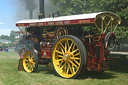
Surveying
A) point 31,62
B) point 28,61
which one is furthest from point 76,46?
point 28,61

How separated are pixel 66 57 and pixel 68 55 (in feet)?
0.34

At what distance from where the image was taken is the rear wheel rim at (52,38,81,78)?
747cm

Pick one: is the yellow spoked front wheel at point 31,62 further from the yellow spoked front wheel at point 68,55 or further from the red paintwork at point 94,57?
the red paintwork at point 94,57

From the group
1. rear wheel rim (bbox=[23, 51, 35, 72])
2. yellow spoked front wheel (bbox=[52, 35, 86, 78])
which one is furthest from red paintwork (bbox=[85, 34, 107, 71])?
rear wheel rim (bbox=[23, 51, 35, 72])

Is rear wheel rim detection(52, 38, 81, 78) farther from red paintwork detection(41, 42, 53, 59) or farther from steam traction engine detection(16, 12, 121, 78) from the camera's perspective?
red paintwork detection(41, 42, 53, 59)

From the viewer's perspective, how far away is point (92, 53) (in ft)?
25.7

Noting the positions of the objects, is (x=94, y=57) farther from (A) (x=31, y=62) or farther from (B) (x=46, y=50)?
(A) (x=31, y=62)

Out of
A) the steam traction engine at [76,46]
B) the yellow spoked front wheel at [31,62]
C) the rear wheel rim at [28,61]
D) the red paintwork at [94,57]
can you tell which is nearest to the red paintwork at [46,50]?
the steam traction engine at [76,46]

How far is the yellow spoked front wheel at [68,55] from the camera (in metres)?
7.08

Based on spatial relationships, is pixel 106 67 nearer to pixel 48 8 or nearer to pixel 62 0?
pixel 62 0

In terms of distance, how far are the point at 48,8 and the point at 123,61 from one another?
2851 cm

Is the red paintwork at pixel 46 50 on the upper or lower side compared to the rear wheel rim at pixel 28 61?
upper

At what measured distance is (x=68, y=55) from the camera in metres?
7.57

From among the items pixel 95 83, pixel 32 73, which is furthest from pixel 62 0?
pixel 95 83
